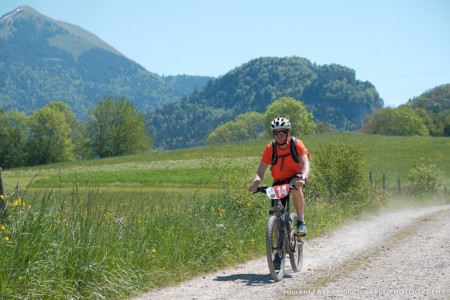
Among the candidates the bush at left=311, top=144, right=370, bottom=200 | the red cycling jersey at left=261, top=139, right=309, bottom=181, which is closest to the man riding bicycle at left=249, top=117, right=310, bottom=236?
the red cycling jersey at left=261, top=139, right=309, bottom=181

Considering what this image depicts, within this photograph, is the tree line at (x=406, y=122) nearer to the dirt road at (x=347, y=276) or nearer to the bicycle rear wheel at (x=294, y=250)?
the dirt road at (x=347, y=276)

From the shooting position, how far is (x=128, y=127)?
343ft

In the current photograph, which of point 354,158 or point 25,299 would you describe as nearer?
point 25,299

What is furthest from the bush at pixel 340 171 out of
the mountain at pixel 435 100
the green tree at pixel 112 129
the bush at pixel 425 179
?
the mountain at pixel 435 100

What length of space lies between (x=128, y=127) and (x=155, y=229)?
97.1 m

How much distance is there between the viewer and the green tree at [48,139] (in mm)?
95812

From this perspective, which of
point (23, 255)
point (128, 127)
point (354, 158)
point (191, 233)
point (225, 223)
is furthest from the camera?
point (128, 127)

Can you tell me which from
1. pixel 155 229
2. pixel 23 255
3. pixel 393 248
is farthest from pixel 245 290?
pixel 393 248

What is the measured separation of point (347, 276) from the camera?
8.04 metres

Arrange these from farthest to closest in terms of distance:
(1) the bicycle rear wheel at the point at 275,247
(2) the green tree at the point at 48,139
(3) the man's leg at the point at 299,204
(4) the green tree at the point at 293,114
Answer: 1. (4) the green tree at the point at 293,114
2. (2) the green tree at the point at 48,139
3. (3) the man's leg at the point at 299,204
4. (1) the bicycle rear wheel at the point at 275,247

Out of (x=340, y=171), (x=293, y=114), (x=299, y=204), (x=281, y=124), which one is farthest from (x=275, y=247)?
(x=293, y=114)

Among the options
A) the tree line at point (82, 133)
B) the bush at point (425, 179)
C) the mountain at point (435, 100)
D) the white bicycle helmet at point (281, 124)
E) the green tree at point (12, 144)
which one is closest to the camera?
the white bicycle helmet at point (281, 124)

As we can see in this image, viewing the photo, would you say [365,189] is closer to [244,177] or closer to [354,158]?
[354,158]

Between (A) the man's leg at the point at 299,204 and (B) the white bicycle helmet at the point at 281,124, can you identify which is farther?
(A) the man's leg at the point at 299,204
